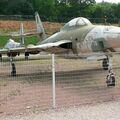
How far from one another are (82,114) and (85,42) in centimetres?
791

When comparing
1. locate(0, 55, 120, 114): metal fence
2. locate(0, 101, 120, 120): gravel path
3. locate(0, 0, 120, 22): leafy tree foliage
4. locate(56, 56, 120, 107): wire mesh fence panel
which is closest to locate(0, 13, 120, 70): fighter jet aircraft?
locate(0, 55, 120, 114): metal fence

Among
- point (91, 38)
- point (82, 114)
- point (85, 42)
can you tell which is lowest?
point (82, 114)

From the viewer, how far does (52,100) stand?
41.8ft

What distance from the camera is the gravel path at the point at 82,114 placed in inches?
419

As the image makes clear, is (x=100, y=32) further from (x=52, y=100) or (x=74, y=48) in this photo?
(x=52, y=100)

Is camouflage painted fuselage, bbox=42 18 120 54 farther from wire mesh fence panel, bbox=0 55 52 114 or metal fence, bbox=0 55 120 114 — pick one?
wire mesh fence panel, bbox=0 55 52 114

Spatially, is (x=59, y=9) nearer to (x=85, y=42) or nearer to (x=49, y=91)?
(x=85, y=42)

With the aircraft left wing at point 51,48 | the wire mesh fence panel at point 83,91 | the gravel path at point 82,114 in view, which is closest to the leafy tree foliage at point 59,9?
the aircraft left wing at point 51,48

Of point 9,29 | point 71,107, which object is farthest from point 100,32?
point 9,29

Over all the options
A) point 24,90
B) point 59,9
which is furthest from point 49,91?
point 59,9

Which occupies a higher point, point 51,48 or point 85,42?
point 85,42

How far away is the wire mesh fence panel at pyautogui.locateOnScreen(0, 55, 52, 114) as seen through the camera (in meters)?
12.1

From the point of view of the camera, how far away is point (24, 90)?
49.1 ft

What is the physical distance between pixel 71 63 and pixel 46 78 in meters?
4.18
